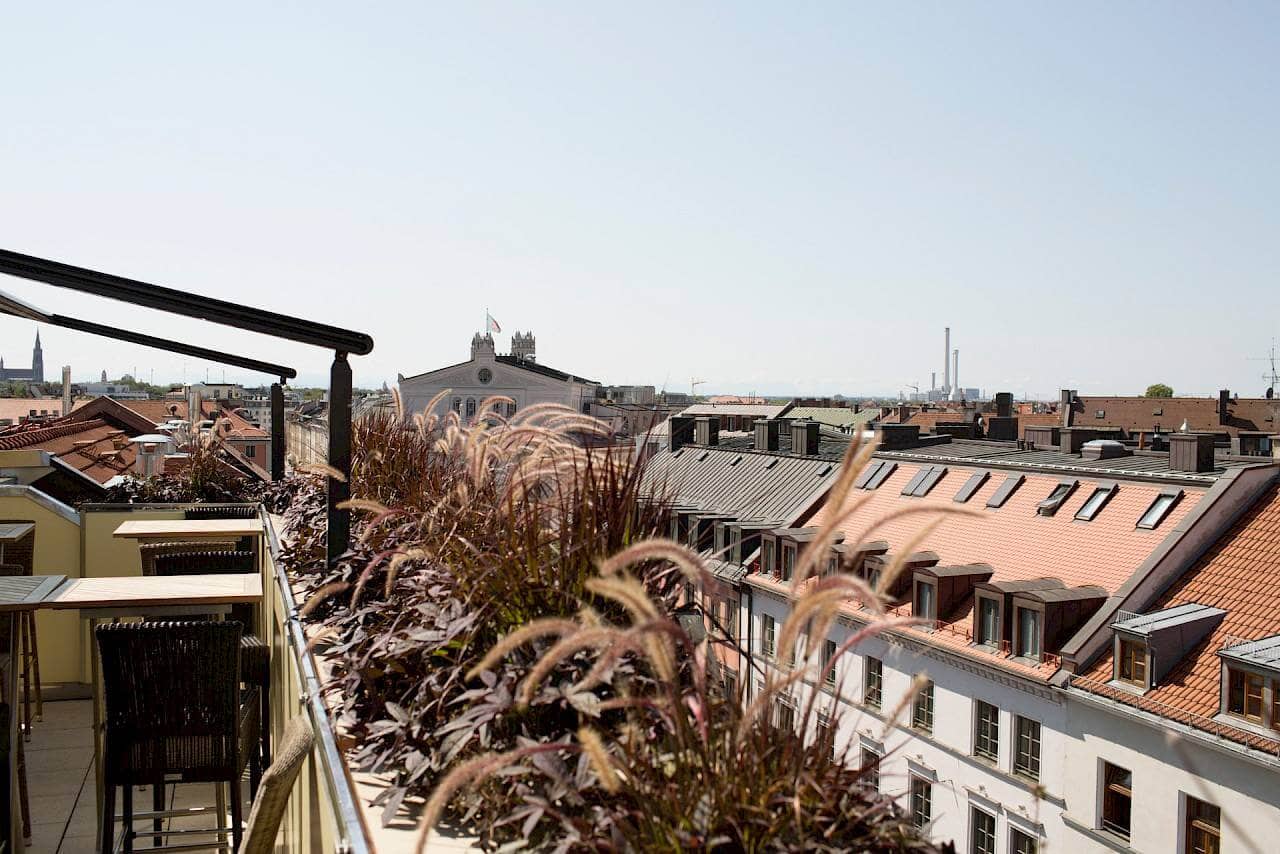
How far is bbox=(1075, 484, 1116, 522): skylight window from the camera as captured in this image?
63.5 feet

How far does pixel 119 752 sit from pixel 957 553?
19.5 meters

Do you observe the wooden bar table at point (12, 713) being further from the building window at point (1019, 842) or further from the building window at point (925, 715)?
the building window at point (925, 715)

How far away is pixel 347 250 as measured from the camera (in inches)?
462

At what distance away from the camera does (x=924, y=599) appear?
64.3 ft

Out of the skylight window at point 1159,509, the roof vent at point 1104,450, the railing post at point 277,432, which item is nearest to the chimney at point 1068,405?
the roof vent at point 1104,450

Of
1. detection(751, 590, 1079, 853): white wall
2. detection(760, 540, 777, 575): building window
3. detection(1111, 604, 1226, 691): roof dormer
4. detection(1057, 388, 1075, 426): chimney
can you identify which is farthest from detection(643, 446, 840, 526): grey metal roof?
detection(1057, 388, 1075, 426): chimney

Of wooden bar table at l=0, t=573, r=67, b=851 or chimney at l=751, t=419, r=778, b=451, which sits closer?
wooden bar table at l=0, t=573, r=67, b=851

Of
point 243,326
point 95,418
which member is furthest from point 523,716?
point 95,418

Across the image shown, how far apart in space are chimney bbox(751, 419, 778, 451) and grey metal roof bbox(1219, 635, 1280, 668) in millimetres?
17542

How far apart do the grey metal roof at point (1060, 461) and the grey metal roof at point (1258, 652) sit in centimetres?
443

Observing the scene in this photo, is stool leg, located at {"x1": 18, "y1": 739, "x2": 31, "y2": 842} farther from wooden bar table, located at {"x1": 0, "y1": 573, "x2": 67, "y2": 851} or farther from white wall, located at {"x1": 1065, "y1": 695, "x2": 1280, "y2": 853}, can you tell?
white wall, located at {"x1": 1065, "y1": 695, "x2": 1280, "y2": 853}

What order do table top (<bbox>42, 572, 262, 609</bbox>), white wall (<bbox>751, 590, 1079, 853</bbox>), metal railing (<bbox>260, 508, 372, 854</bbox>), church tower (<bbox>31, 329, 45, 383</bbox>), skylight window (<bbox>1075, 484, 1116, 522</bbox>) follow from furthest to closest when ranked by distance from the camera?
1. church tower (<bbox>31, 329, 45, 383</bbox>)
2. skylight window (<bbox>1075, 484, 1116, 522</bbox>)
3. white wall (<bbox>751, 590, 1079, 853</bbox>)
4. table top (<bbox>42, 572, 262, 609</bbox>)
5. metal railing (<bbox>260, 508, 372, 854</bbox>)

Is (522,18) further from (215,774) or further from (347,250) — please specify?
(215,774)

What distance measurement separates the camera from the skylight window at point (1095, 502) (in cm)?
1934
